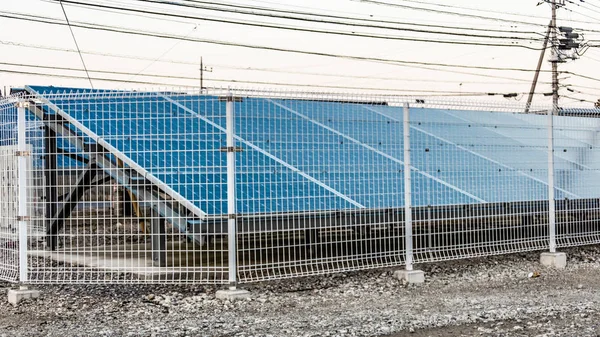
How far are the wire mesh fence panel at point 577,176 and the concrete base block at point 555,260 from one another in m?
0.34

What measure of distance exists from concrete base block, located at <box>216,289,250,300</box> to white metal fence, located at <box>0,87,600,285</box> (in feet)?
0.44

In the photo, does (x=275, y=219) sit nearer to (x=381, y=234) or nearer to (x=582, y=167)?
(x=381, y=234)

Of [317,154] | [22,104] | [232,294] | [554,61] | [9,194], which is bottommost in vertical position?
[232,294]

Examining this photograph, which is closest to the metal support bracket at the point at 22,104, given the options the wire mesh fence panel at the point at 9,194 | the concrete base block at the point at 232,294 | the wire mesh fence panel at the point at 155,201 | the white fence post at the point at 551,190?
the wire mesh fence panel at the point at 9,194

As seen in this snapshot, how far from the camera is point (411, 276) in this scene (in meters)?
8.77

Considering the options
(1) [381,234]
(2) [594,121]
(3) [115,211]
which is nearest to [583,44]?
(2) [594,121]

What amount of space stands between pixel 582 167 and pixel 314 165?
17.3 feet

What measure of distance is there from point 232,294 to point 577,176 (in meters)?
6.61

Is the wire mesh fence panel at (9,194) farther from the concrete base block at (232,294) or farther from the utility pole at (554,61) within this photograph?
the utility pole at (554,61)

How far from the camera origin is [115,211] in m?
8.64

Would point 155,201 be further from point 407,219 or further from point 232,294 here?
point 407,219

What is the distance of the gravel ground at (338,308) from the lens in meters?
6.31

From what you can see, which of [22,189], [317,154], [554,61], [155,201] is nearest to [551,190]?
[317,154]

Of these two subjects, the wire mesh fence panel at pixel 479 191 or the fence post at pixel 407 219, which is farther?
the wire mesh fence panel at pixel 479 191
